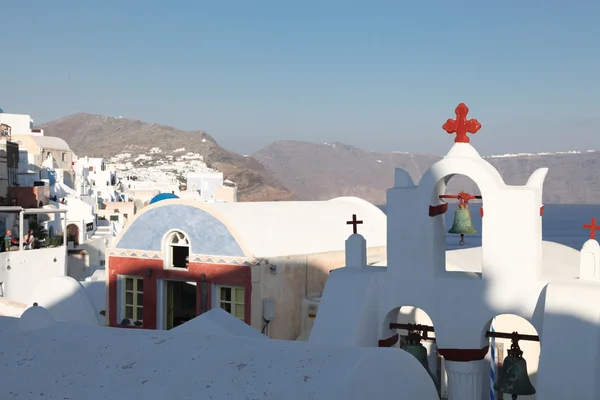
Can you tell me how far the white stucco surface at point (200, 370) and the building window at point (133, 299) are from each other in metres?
9.56

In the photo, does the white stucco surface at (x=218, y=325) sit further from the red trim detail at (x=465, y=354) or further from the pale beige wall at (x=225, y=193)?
the pale beige wall at (x=225, y=193)

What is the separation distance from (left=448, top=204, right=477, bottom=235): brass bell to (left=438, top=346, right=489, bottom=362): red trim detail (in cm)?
377

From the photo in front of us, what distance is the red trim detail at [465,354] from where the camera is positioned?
10.7 metres

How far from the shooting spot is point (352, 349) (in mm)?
8633

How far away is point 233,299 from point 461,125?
29.0 feet

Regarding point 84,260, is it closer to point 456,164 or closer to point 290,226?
point 290,226

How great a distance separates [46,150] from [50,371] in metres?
70.2

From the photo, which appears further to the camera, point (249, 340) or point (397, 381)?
point (249, 340)

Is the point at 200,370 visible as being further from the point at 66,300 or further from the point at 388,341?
the point at 66,300

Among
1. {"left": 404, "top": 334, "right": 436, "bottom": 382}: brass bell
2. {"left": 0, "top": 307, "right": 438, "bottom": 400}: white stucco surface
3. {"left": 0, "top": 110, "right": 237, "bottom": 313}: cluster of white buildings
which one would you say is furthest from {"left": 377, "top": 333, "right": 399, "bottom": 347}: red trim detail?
{"left": 0, "top": 110, "right": 237, "bottom": 313}: cluster of white buildings

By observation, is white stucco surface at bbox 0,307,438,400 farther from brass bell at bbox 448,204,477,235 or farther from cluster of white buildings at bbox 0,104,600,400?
brass bell at bbox 448,204,477,235

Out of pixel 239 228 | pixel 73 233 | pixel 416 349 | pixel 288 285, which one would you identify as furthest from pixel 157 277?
pixel 73 233

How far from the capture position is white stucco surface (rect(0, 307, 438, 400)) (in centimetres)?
796

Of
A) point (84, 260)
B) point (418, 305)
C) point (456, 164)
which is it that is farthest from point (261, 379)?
point (84, 260)
